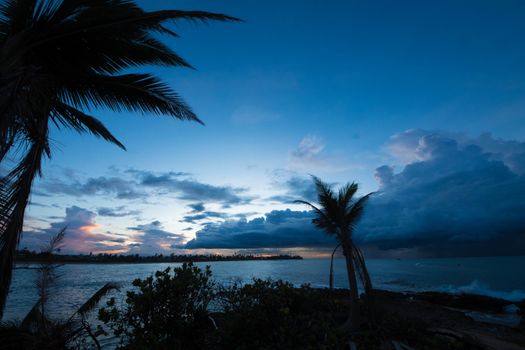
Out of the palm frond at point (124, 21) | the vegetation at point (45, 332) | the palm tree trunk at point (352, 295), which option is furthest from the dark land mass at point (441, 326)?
the palm frond at point (124, 21)

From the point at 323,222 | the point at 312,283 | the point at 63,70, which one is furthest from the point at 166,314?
the point at 312,283

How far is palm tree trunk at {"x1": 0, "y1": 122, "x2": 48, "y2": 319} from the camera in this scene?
3.50 m

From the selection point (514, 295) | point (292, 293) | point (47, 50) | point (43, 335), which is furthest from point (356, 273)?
point (514, 295)

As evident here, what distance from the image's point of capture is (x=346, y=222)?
35.3 ft

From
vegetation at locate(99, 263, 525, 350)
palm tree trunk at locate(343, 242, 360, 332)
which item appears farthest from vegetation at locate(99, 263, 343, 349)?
palm tree trunk at locate(343, 242, 360, 332)

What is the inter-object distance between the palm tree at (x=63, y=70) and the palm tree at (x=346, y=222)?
24.0 ft

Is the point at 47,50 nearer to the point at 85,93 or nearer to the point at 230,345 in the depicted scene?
the point at 85,93

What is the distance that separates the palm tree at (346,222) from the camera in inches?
398

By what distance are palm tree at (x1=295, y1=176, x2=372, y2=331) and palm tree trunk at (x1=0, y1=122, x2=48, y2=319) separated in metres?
8.96

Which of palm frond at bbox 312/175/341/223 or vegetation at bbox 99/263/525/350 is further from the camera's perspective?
palm frond at bbox 312/175/341/223

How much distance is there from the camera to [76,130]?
5.53 meters

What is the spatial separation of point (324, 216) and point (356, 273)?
2.41 meters

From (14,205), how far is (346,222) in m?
9.80

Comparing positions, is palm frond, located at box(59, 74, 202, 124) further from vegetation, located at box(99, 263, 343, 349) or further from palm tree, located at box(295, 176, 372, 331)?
palm tree, located at box(295, 176, 372, 331)
